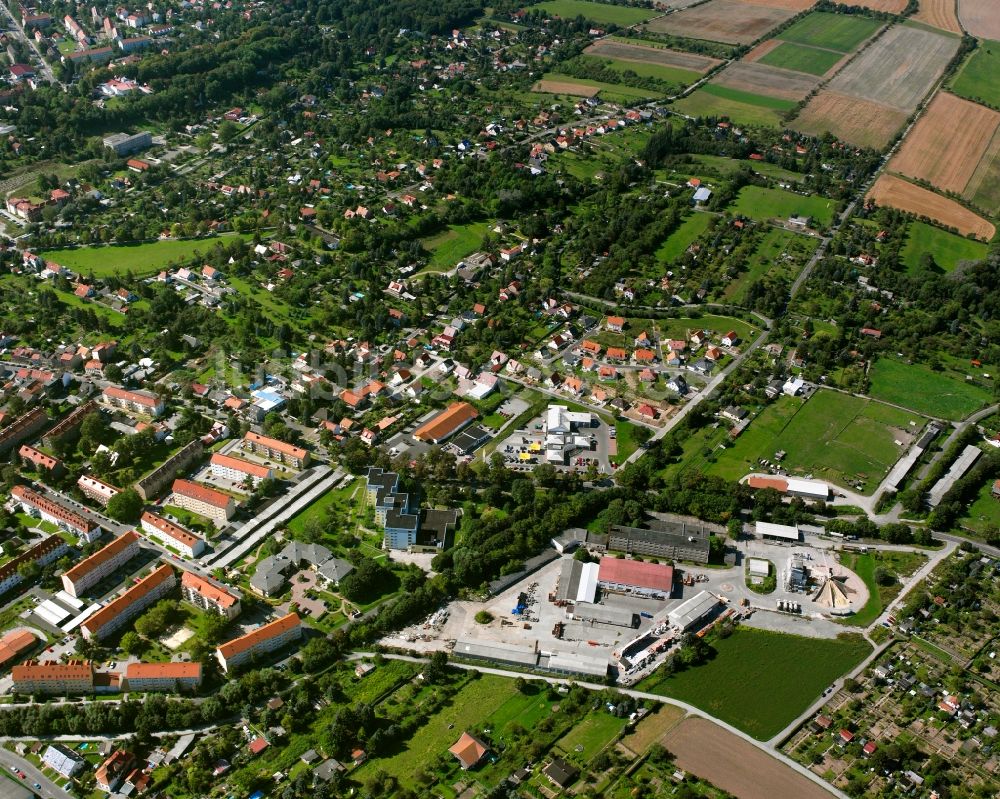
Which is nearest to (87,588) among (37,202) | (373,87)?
(37,202)

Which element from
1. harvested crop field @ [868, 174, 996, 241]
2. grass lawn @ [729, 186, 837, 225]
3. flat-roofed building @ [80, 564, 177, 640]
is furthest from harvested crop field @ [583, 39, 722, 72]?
flat-roofed building @ [80, 564, 177, 640]

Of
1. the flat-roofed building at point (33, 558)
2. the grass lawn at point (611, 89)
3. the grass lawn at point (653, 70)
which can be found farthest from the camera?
the grass lawn at point (653, 70)

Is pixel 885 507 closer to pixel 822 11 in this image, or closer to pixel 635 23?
pixel 635 23

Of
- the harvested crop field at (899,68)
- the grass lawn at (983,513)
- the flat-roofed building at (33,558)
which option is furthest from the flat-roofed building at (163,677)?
the harvested crop field at (899,68)

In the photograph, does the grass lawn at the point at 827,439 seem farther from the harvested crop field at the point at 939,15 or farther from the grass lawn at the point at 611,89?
the harvested crop field at the point at 939,15

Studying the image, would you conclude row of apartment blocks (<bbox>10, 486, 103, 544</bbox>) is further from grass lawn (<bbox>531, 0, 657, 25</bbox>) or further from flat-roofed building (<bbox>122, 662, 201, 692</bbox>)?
grass lawn (<bbox>531, 0, 657, 25</bbox>)

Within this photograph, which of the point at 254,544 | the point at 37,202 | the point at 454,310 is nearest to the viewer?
the point at 254,544

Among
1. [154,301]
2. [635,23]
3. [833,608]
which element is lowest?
[833,608]
